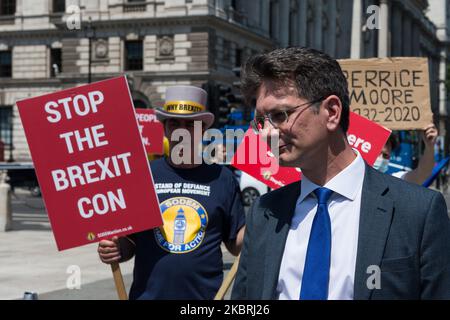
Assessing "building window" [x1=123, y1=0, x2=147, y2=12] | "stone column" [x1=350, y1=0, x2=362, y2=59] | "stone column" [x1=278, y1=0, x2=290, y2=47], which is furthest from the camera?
"stone column" [x1=350, y1=0, x2=362, y2=59]

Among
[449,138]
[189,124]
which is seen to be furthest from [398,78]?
[449,138]

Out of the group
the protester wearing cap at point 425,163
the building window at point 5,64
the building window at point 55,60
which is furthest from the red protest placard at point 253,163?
the building window at point 5,64

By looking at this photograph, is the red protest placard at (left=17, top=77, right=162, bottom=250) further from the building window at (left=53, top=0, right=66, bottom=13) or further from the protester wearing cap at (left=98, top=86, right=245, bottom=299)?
the building window at (left=53, top=0, right=66, bottom=13)

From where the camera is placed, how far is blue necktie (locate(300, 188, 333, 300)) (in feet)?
8.25

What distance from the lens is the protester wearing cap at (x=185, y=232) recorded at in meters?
4.33

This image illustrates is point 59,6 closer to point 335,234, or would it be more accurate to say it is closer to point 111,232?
point 111,232

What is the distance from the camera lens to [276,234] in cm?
266

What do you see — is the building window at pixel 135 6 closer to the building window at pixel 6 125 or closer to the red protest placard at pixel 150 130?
the building window at pixel 6 125

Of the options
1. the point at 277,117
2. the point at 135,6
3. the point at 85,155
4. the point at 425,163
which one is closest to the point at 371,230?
the point at 277,117

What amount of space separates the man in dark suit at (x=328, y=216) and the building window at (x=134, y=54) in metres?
39.8

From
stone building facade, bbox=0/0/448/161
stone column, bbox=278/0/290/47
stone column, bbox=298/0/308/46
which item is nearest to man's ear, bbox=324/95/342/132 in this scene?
stone building facade, bbox=0/0/448/161

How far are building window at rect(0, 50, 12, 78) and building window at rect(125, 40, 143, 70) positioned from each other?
7.59 m

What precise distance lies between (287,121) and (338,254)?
18.4 inches
